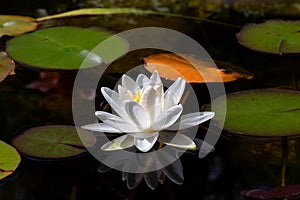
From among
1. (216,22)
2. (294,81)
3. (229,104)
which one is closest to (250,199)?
(229,104)

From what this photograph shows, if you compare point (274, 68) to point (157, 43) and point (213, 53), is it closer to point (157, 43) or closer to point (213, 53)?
point (213, 53)

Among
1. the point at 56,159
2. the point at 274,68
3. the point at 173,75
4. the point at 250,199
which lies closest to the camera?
the point at 250,199

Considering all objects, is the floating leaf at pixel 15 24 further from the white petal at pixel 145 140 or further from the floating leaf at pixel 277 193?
the floating leaf at pixel 277 193

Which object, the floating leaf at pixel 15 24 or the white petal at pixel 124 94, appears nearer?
the white petal at pixel 124 94

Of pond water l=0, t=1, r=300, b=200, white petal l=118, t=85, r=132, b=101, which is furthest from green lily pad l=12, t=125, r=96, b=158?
white petal l=118, t=85, r=132, b=101

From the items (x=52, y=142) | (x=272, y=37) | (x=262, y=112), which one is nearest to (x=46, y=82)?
(x=52, y=142)

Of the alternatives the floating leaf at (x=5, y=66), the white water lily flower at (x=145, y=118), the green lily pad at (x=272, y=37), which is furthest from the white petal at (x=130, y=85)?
the green lily pad at (x=272, y=37)
